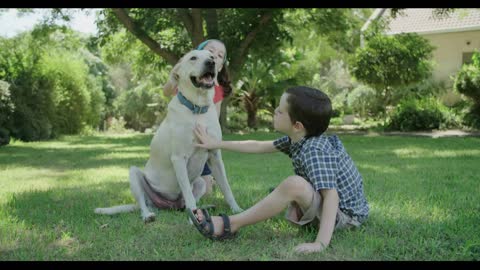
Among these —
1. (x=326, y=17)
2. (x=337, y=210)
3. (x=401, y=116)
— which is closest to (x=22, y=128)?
(x=326, y=17)

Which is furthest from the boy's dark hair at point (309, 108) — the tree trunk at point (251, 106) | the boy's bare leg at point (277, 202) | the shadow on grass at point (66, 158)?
the tree trunk at point (251, 106)

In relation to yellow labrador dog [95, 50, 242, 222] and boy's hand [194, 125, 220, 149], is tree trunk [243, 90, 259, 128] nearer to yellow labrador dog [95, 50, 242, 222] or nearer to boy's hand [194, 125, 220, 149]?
yellow labrador dog [95, 50, 242, 222]

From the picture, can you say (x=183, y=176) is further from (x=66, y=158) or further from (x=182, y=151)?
(x=66, y=158)

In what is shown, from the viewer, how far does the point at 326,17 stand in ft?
52.6

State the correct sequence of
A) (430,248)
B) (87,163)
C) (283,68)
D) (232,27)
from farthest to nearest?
(283,68) < (232,27) < (87,163) < (430,248)

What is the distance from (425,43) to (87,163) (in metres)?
13.4

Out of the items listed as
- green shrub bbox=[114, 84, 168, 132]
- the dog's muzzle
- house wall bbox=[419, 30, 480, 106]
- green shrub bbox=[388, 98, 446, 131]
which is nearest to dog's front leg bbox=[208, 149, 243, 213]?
the dog's muzzle

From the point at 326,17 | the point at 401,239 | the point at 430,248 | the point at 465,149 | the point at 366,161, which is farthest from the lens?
the point at 326,17

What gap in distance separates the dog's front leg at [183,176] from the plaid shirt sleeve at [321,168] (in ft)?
3.76

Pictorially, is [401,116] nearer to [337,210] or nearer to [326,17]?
[326,17]

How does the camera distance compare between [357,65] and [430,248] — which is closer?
[430,248]

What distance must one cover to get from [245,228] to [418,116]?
1202 centimetres

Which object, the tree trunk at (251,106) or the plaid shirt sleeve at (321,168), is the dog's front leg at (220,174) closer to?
the plaid shirt sleeve at (321,168)

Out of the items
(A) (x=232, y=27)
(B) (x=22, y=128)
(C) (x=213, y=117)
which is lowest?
(B) (x=22, y=128)
